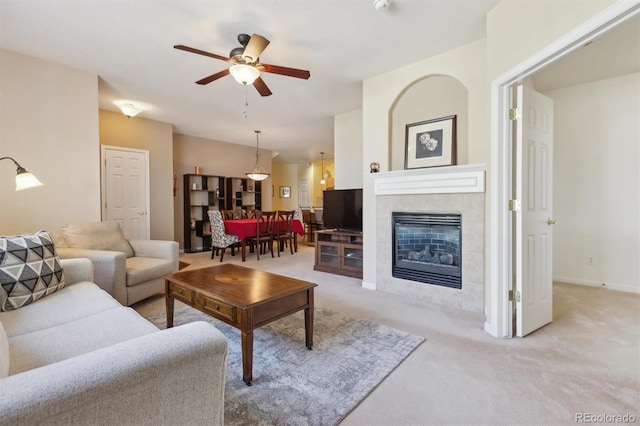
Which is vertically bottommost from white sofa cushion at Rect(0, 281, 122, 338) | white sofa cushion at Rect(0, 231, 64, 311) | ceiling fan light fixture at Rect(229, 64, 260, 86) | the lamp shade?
white sofa cushion at Rect(0, 281, 122, 338)

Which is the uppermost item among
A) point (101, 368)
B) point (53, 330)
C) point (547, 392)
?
point (101, 368)

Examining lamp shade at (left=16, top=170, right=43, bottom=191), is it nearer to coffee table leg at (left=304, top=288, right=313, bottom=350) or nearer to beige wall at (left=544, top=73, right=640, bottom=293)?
coffee table leg at (left=304, top=288, right=313, bottom=350)

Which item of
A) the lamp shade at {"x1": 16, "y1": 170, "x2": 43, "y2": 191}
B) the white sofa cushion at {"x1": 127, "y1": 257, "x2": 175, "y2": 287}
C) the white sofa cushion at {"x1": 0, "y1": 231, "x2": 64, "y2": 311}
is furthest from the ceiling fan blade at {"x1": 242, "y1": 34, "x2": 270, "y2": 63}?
the white sofa cushion at {"x1": 127, "y1": 257, "x2": 175, "y2": 287}

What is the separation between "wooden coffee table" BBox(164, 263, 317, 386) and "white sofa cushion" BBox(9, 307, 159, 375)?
17.7 inches

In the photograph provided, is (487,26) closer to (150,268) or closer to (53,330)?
(53,330)

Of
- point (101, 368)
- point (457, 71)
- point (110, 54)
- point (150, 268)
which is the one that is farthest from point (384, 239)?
point (110, 54)

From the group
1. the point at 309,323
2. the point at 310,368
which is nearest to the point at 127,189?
the point at 309,323

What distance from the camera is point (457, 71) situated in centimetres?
301

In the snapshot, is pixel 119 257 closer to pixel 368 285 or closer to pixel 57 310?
pixel 57 310

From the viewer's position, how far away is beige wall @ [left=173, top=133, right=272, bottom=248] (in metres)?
6.56

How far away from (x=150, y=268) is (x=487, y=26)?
385 centimetres

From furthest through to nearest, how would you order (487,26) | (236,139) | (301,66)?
(236,139) < (301,66) < (487,26)

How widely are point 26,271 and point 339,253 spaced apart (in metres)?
3.41

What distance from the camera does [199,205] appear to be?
6836 mm
